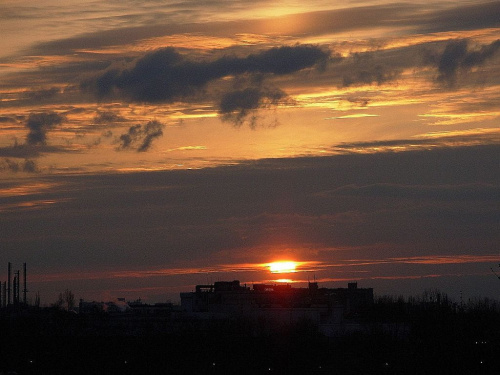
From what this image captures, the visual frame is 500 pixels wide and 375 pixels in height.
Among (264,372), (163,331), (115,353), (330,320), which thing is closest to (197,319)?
(163,331)

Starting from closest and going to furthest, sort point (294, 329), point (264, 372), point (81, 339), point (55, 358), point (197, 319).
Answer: point (264, 372) → point (55, 358) → point (81, 339) → point (294, 329) → point (197, 319)

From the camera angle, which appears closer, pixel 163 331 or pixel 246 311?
pixel 163 331

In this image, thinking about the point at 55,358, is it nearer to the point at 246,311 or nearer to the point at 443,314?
the point at 246,311

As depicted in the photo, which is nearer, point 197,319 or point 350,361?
point 350,361

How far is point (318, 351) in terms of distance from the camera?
13800 centimetres

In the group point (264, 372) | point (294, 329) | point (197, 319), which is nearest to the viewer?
point (264, 372)

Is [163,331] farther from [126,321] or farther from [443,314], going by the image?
[443,314]

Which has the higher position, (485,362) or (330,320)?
(330,320)

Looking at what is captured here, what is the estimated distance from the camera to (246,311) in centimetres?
19162

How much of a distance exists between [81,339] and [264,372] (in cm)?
3992

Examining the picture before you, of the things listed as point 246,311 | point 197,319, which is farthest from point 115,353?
point 246,311

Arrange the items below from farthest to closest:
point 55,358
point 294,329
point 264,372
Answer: point 294,329 → point 55,358 → point 264,372

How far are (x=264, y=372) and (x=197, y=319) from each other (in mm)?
60750

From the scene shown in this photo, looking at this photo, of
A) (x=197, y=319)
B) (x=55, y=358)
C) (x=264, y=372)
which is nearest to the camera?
(x=264, y=372)
